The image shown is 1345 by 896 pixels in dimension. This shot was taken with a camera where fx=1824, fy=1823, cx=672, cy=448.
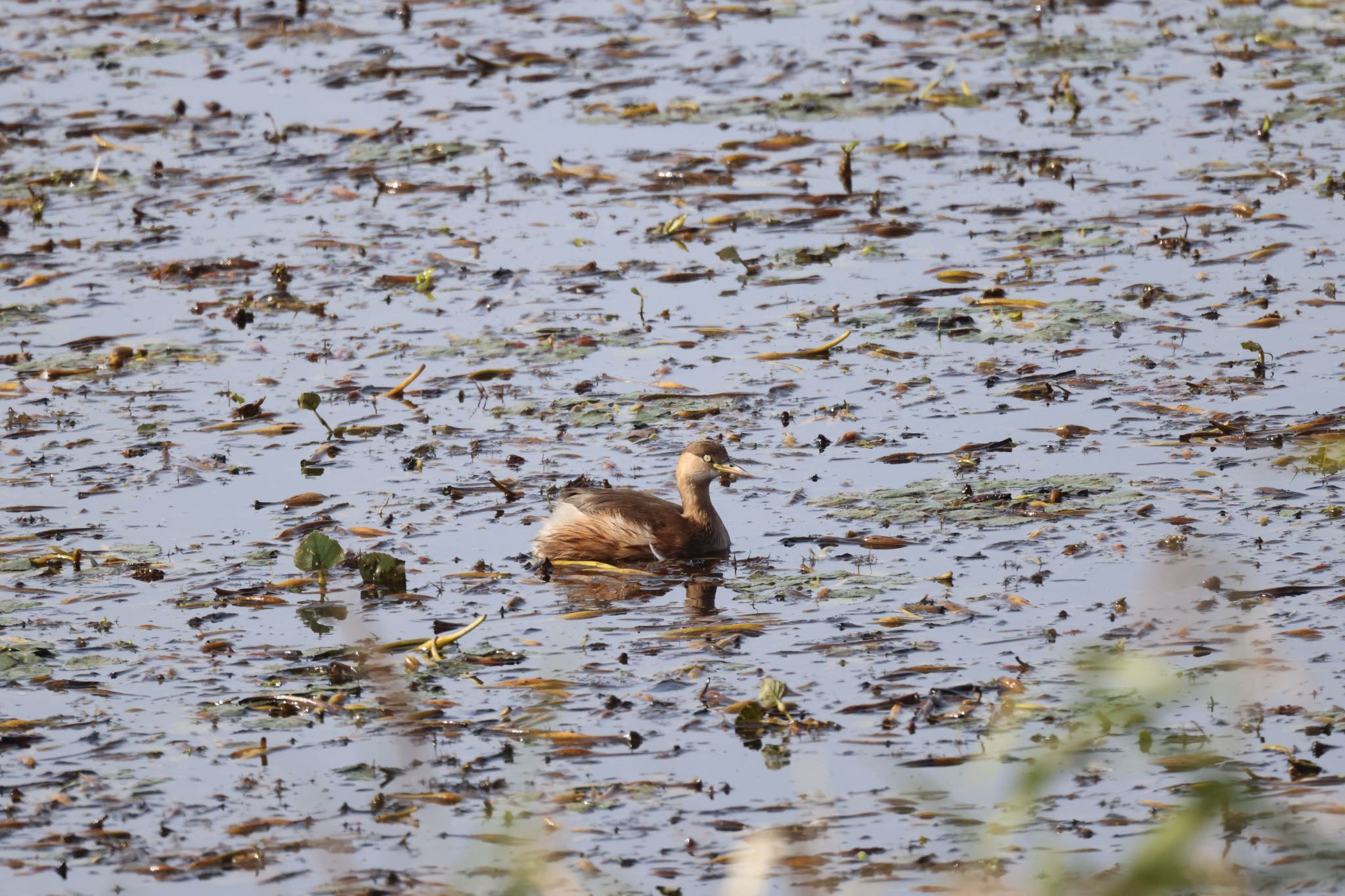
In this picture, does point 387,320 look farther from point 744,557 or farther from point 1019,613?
point 1019,613

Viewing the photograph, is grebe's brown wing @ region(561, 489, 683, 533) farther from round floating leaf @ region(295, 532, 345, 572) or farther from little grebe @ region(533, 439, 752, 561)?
round floating leaf @ region(295, 532, 345, 572)

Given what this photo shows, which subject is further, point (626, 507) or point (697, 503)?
point (697, 503)

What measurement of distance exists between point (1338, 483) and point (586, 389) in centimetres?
410

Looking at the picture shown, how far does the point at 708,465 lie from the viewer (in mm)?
8500

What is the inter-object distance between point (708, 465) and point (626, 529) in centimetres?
50

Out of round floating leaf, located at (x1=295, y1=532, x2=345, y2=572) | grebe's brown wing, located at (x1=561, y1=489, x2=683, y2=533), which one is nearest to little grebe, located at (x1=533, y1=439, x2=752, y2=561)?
grebe's brown wing, located at (x1=561, y1=489, x2=683, y2=533)

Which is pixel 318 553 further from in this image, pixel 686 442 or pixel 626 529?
pixel 686 442

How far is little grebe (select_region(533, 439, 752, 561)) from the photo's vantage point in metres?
8.29

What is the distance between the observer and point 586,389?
406 inches

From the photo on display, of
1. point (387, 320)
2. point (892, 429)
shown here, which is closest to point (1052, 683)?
point (892, 429)

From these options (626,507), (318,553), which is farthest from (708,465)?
(318,553)

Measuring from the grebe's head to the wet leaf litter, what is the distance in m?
0.34

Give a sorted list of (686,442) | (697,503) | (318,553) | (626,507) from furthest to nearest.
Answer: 1. (686,442)
2. (697,503)
3. (626,507)
4. (318,553)

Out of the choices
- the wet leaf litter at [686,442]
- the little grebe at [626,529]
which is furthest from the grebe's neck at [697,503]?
the wet leaf litter at [686,442]
